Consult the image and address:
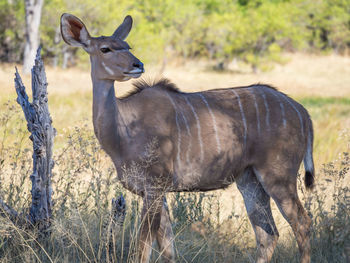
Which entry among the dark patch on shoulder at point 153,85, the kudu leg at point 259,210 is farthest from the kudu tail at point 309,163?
the dark patch on shoulder at point 153,85

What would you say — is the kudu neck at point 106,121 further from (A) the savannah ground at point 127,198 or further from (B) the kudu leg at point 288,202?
(B) the kudu leg at point 288,202

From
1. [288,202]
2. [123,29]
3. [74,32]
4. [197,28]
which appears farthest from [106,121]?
[197,28]

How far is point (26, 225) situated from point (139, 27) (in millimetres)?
24946

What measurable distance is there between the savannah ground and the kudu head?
58cm

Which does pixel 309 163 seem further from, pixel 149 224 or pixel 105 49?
pixel 105 49

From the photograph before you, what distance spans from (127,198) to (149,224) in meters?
1.28

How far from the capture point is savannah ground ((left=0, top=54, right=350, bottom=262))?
3.60 metres

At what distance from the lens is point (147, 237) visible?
3.51m

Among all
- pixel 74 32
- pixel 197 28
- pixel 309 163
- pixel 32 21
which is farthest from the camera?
pixel 197 28

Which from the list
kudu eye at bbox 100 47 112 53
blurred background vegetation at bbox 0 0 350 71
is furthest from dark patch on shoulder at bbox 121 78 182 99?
blurred background vegetation at bbox 0 0 350 71

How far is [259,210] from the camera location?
4.20 m

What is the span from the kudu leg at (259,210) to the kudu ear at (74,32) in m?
1.51

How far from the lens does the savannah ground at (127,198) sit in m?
3.60

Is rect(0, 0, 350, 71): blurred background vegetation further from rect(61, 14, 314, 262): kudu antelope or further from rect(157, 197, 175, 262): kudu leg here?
rect(157, 197, 175, 262): kudu leg
